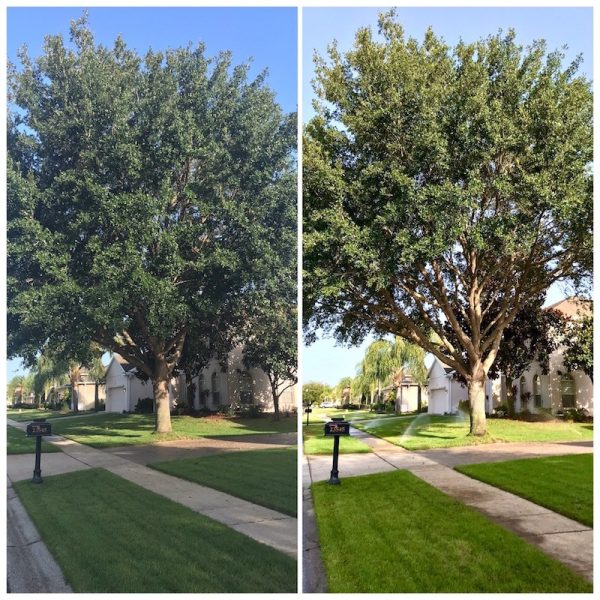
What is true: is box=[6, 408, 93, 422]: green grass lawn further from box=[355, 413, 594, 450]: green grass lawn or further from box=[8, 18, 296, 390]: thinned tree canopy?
box=[355, 413, 594, 450]: green grass lawn

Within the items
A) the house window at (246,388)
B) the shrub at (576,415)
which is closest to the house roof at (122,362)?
the house window at (246,388)

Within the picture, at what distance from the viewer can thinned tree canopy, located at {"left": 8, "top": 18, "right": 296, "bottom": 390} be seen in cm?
309

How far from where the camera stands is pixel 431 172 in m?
5.06

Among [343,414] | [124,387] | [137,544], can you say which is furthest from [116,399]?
[343,414]

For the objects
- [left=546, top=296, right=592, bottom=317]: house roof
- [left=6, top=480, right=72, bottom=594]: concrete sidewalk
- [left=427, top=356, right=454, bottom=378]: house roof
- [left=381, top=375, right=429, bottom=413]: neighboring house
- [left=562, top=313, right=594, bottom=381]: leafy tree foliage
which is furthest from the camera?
[left=427, top=356, right=454, bottom=378]: house roof

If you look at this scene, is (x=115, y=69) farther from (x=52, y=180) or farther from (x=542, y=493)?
(x=542, y=493)

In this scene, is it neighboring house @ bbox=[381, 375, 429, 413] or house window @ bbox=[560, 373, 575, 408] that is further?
house window @ bbox=[560, 373, 575, 408]

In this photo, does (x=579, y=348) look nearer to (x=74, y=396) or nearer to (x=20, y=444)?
(x=74, y=396)

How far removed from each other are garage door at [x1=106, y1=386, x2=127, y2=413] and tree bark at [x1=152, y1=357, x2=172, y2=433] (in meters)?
0.16

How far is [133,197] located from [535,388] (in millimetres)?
4089

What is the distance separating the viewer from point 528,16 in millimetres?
5156

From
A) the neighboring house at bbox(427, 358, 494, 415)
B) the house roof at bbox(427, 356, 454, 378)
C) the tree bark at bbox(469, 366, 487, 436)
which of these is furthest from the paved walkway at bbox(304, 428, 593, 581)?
the house roof at bbox(427, 356, 454, 378)

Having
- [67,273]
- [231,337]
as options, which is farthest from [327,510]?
[67,273]

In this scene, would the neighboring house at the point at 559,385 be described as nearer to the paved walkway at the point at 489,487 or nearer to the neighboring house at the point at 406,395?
the paved walkway at the point at 489,487
